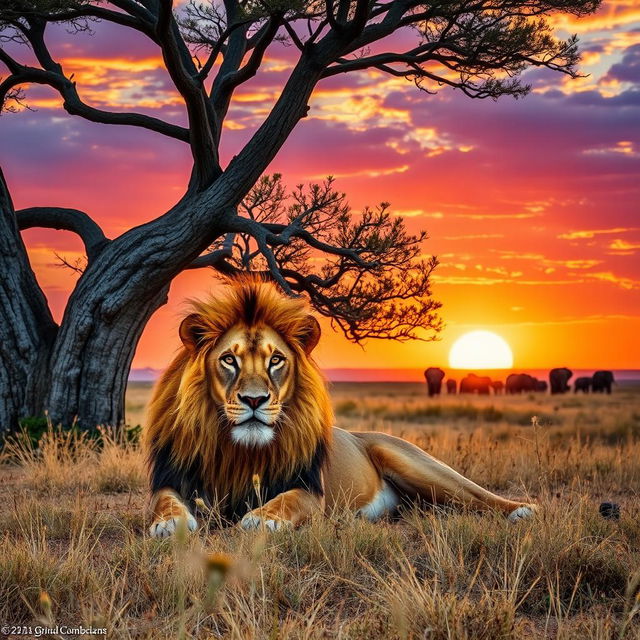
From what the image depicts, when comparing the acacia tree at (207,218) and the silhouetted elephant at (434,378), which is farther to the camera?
the silhouetted elephant at (434,378)

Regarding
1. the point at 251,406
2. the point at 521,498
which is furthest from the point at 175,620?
the point at 521,498

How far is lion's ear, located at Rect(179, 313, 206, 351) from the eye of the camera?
17.9 ft

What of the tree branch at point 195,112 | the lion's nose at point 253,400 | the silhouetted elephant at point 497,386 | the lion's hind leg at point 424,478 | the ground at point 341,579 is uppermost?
the tree branch at point 195,112

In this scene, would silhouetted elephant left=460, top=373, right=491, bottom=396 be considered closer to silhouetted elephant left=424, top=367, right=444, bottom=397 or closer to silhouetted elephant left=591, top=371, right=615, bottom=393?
silhouetted elephant left=424, top=367, right=444, bottom=397

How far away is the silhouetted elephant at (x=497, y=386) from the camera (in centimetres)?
6844

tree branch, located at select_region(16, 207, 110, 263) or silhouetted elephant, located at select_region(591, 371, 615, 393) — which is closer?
tree branch, located at select_region(16, 207, 110, 263)

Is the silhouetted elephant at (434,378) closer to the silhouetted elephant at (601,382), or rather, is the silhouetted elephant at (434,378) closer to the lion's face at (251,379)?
the silhouetted elephant at (601,382)

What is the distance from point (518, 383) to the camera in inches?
2667

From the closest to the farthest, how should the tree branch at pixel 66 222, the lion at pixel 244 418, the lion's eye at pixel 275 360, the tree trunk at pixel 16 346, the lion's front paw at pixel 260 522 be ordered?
the lion's front paw at pixel 260 522
the lion at pixel 244 418
the lion's eye at pixel 275 360
the tree trunk at pixel 16 346
the tree branch at pixel 66 222

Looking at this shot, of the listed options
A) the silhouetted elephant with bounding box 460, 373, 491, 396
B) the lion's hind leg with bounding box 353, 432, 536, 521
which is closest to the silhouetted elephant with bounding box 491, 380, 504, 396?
the silhouetted elephant with bounding box 460, 373, 491, 396

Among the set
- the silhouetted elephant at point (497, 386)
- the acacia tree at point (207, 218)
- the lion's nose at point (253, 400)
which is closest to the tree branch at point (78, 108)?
the acacia tree at point (207, 218)

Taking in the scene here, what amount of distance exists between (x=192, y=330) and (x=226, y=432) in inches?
25.6

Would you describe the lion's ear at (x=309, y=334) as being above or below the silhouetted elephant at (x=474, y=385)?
above

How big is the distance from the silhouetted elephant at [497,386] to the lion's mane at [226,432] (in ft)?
210
